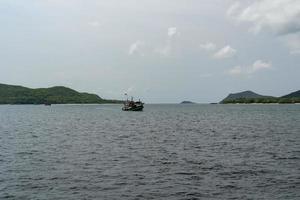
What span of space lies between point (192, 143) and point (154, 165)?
20074mm

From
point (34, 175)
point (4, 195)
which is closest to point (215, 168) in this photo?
point (34, 175)

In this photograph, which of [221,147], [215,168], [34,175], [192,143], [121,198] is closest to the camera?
[121,198]

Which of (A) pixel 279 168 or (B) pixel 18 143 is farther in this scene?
(B) pixel 18 143

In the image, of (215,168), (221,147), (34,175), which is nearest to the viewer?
(34,175)

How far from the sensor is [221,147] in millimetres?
52656

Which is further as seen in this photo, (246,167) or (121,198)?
(246,167)

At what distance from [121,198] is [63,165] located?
1361 cm

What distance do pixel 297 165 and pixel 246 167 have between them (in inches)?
207

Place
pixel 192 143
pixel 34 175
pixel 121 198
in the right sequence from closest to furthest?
pixel 121 198
pixel 34 175
pixel 192 143

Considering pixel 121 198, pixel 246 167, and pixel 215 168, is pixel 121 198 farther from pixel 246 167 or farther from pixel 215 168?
pixel 246 167

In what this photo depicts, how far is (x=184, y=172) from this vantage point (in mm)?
35062

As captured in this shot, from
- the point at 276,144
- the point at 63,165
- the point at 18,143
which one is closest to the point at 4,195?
the point at 63,165

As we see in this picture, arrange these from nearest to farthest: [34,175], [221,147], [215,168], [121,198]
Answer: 1. [121,198]
2. [34,175]
3. [215,168]
4. [221,147]

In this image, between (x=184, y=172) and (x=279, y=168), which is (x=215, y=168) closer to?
(x=184, y=172)
